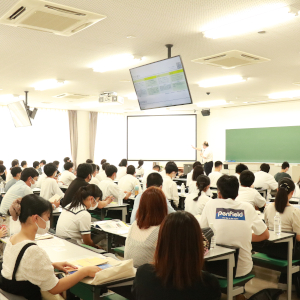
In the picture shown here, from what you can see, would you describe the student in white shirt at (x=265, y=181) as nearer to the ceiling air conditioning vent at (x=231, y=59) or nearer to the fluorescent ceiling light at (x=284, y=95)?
the ceiling air conditioning vent at (x=231, y=59)

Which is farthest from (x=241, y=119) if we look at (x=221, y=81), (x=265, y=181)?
(x=265, y=181)

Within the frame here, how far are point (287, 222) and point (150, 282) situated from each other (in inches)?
109

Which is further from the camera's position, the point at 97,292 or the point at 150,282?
the point at 97,292

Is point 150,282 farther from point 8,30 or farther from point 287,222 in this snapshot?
point 8,30

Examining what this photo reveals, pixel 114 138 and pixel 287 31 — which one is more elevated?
pixel 287 31

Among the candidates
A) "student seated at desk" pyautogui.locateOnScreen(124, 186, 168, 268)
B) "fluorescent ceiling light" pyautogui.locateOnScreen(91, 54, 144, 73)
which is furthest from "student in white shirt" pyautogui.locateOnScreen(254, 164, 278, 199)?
"student seated at desk" pyautogui.locateOnScreen(124, 186, 168, 268)

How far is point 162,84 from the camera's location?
5160 millimetres

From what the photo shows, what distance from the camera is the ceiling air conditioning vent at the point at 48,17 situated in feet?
11.9

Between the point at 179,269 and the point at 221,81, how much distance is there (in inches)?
276

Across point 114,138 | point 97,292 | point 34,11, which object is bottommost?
point 97,292

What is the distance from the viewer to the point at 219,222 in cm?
333

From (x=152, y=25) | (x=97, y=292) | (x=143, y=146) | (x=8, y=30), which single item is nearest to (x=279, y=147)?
(x=143, y=146)

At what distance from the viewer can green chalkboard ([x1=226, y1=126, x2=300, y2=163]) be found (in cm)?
1197

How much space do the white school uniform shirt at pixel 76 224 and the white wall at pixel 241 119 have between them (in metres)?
10.1
